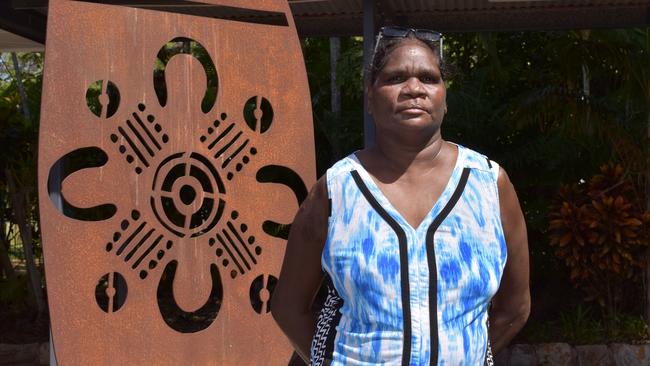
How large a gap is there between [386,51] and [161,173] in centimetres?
265

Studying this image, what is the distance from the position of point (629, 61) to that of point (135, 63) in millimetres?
4026

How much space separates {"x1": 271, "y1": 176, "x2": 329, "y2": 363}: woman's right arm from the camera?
6.19 feet

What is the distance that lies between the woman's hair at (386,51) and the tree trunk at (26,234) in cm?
702

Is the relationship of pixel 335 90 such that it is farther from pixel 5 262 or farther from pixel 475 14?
pixel 5 262

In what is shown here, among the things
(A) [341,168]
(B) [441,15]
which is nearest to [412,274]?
(A) [341,168]

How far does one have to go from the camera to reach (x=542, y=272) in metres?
8.42

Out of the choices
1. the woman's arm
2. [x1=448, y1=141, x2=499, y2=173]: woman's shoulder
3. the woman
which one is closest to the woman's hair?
the woman

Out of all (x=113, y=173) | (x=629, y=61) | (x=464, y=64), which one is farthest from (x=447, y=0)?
(x=464, y=64)

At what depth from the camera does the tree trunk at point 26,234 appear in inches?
331

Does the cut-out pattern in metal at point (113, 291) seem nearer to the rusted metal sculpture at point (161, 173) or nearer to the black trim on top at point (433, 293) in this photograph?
the rusted metal sculpture at point (161, 173)

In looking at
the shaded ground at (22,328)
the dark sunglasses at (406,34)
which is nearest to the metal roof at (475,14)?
the shaded ground at (22,328)

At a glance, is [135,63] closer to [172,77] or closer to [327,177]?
[172,77]

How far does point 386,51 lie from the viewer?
6.33 feet

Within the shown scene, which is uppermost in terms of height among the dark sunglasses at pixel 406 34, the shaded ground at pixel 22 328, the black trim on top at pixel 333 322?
the dark sunglasses at pixel 406 34
